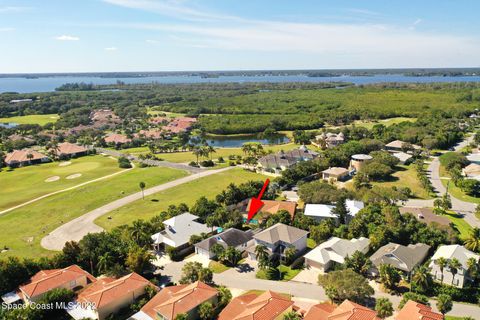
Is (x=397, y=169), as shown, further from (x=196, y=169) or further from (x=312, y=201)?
(x=196, y=169)

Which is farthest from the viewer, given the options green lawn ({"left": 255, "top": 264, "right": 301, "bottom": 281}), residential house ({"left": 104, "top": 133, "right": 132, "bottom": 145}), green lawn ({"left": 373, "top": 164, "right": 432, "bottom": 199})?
residential house ({"left": 104, "top": 133, "right": 132, "bottom": 145})

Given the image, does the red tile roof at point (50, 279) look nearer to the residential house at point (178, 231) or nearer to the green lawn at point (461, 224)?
the residential house at point (178, 231)

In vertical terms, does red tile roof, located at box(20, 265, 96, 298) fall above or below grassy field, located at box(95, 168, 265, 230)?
above

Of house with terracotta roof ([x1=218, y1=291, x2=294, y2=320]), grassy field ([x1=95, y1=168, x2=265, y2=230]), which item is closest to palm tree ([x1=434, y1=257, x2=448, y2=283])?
house with terracotta roof ([x1=218, y1=291, x2=294, y2=320])

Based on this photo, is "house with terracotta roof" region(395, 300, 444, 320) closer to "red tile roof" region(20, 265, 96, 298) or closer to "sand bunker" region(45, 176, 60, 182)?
"red tile roof" region(20, 265, 96, 298)

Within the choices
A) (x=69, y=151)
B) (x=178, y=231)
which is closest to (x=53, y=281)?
(x=178, y=231)

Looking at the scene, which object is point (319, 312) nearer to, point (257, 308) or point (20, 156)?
point (257, 308)
